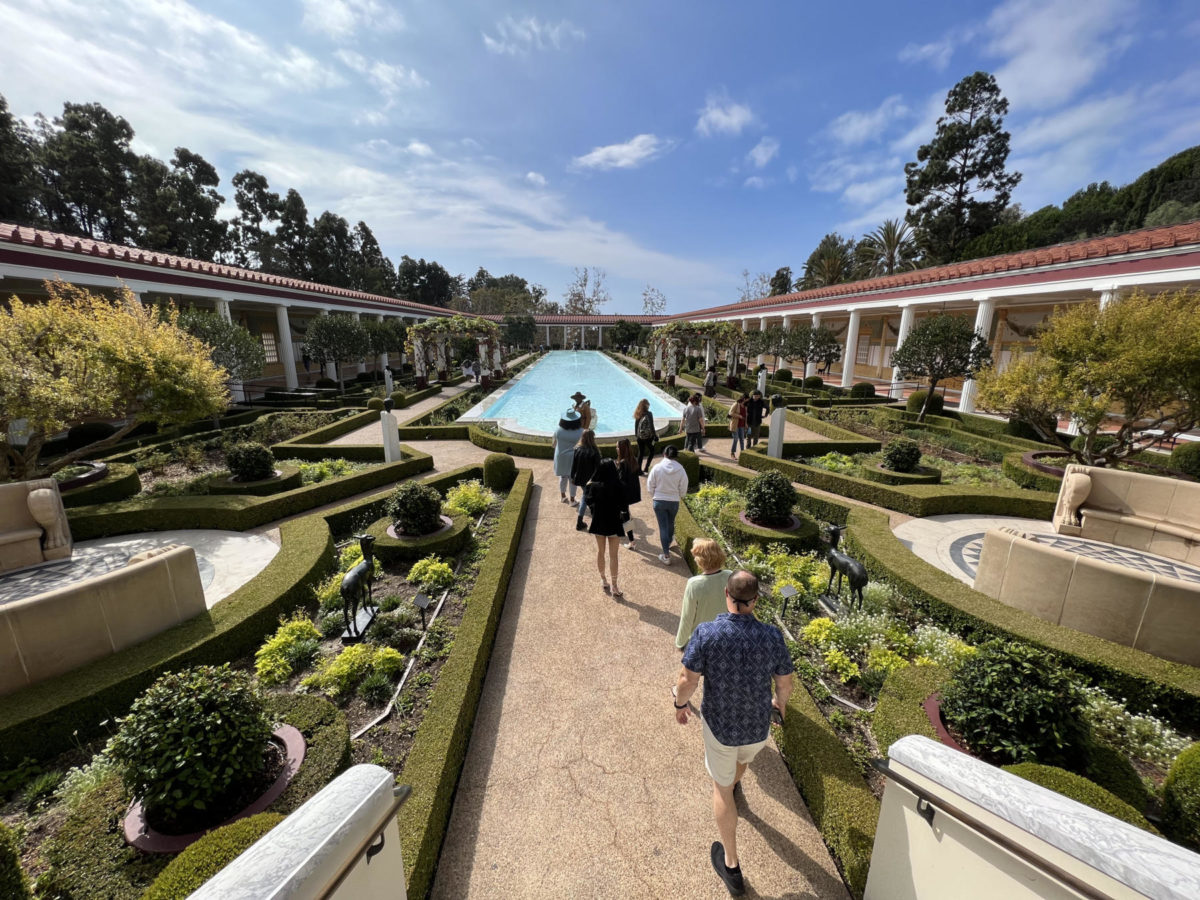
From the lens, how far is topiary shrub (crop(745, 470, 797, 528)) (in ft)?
23.1

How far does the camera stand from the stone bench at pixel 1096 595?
4278 millimetres

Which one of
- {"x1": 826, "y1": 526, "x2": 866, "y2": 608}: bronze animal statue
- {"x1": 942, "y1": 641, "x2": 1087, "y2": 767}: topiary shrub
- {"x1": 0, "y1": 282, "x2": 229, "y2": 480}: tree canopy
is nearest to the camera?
{"x1": 942, "y1": 641, "x2": 1087, "y2": 767}: topiary shrub

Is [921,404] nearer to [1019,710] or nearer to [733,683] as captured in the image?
[1019,710]

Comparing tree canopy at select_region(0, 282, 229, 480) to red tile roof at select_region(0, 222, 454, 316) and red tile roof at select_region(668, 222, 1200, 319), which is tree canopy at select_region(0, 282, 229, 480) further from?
red tile roof at select_region(668, 222, 1200, 319)

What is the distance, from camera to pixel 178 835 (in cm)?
270

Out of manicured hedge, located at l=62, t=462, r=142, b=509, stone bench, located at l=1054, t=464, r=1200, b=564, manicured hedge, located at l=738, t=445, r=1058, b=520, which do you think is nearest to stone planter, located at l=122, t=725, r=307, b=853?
manicured hedge, located at l=738, t=445, r=1058, b=520

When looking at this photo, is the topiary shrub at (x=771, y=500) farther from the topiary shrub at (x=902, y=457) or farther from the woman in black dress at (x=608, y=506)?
the topiary shrub at (x=902, y=457)

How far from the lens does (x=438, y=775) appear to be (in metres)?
3.15

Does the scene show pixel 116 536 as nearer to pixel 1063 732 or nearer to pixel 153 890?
pixel 153 890

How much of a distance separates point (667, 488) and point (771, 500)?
187 cm

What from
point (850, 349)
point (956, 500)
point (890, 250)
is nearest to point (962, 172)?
point (890, 250)

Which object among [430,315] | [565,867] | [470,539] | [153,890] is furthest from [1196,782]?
[430,315]

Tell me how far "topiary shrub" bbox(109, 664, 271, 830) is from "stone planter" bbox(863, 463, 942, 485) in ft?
34.6

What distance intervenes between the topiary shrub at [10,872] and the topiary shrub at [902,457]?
469 inches
